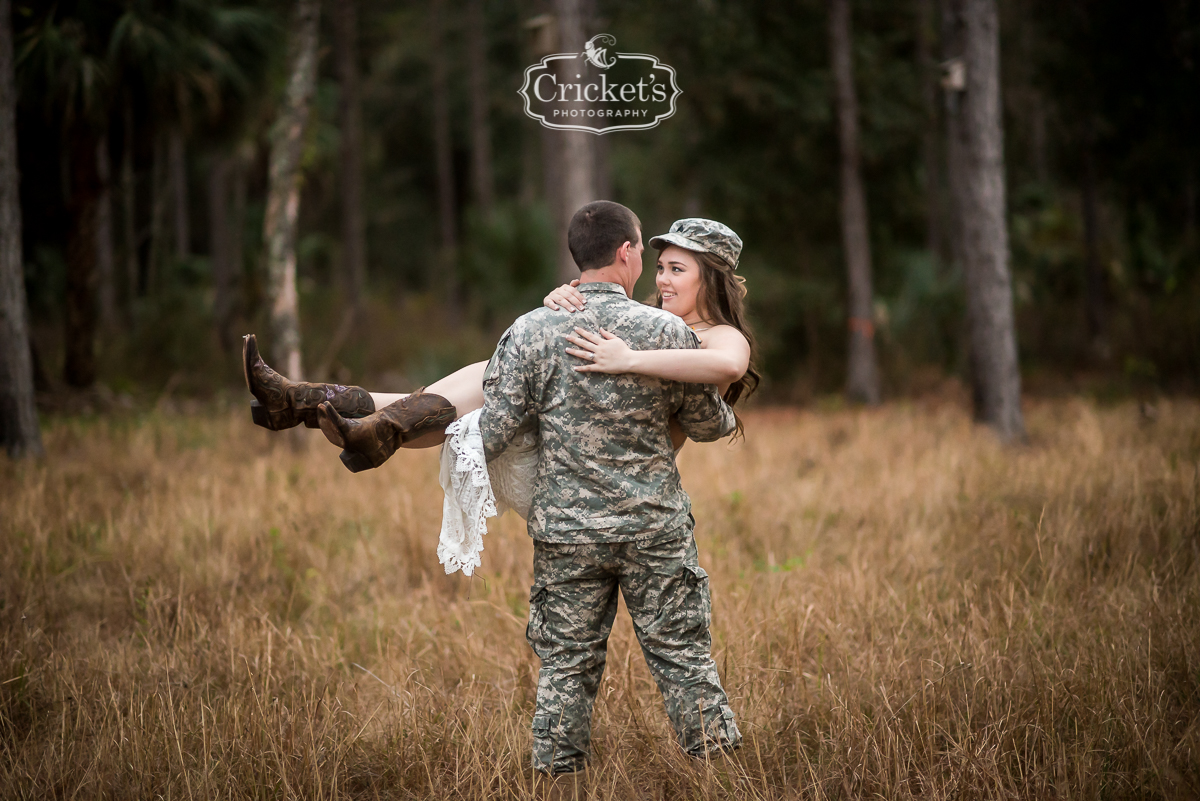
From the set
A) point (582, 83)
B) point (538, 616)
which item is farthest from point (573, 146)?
point (538, 616)

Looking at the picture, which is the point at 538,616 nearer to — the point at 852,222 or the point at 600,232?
the point at 600,232

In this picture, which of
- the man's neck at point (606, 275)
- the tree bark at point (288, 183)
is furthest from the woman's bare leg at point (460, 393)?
the tree bark at point (288, 183)

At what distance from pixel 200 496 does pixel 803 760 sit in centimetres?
531

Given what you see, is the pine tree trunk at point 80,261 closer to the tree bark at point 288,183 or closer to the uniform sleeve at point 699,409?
A: the tree bark at point 288,183

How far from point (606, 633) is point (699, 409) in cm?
85

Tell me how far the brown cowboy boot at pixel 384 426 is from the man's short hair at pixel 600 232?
0.71 metres

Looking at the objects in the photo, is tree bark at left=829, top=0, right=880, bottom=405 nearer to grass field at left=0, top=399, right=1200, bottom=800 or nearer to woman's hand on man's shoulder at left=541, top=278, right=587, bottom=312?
grass field at left=0, top=399, right=1200, bottom=800

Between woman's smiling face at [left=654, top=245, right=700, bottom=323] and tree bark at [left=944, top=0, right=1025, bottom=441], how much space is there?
23.1ft

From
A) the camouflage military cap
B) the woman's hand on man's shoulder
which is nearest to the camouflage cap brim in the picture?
the camouflage military cap

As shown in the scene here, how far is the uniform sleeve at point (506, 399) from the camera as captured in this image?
3.04 metres

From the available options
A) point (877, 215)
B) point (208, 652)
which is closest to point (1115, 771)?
point (208, 652)

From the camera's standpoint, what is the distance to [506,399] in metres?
3.05

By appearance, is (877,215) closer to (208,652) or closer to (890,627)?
(890,627)

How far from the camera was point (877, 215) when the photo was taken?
635 inches
